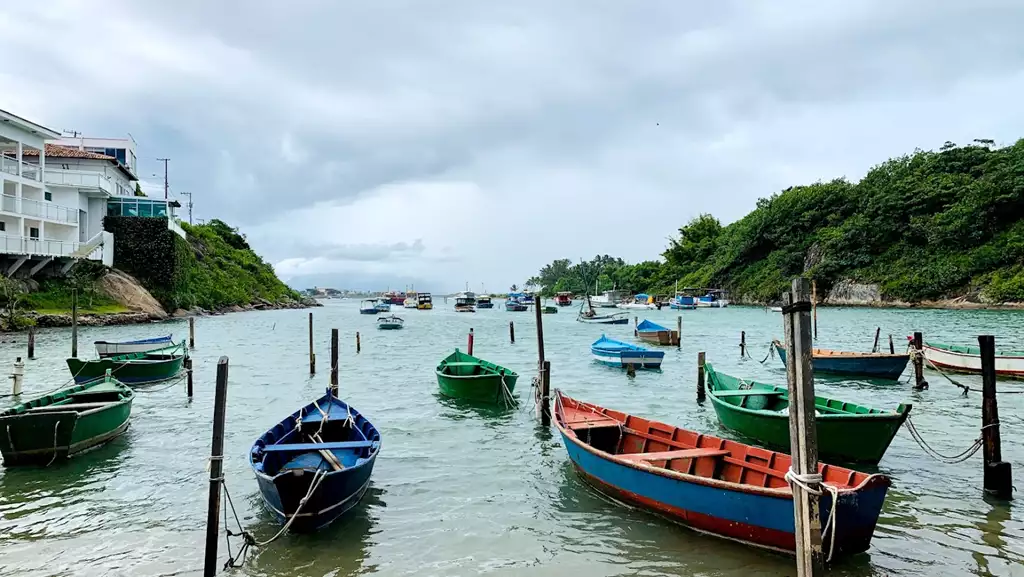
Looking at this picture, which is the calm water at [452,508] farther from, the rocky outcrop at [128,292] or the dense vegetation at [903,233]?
the dense vegetation at [903,233]

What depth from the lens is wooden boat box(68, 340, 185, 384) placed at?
19734mm

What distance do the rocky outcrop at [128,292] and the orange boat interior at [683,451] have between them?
164 ft

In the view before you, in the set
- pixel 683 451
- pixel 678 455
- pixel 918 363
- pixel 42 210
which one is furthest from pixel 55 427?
pixel 42 210

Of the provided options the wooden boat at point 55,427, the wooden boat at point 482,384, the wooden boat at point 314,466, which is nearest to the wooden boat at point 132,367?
the wooden boat at point 55,427

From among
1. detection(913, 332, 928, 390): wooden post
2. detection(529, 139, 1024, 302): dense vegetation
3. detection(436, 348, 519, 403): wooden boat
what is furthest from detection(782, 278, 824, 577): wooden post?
detection(529, 139, 1024, 302): dense vegetation

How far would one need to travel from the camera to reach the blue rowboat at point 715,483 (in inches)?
274

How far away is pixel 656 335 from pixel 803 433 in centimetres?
3536

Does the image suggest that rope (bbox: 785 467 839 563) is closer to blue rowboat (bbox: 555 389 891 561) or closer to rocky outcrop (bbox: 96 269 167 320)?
blue rowboat (bbox: 555 389 891 561)

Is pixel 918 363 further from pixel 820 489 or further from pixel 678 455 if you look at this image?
pixel 820 489

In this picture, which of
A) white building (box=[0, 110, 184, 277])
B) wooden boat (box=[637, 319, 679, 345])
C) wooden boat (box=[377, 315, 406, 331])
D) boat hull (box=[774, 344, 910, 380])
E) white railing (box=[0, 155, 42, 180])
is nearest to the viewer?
boat hull (box=[774, 344, 910, 380])

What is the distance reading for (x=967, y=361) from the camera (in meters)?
22.0

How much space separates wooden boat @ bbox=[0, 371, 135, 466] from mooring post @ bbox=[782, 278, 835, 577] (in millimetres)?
12651

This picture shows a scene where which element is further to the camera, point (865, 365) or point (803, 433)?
point (865, 365)

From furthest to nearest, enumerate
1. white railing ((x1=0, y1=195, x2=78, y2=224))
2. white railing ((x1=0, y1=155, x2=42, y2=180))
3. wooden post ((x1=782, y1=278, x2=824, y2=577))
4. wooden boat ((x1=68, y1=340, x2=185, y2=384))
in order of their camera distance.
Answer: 1. white railing ((x1=0, y1=155, x2=42, y2=180))
2. white railing ((x1=0, y1=195, x2=78, y2=224))
3. wooden boat ((x1=68, y1=340, x2=185, y2=384))
4. wooden post ((x1=782, y1=278, x2=824, y2=577))
